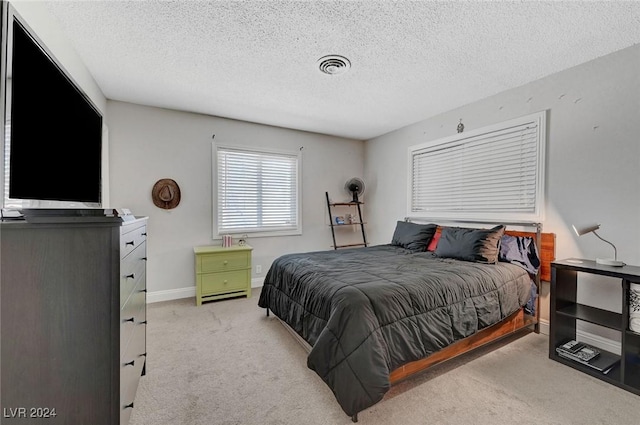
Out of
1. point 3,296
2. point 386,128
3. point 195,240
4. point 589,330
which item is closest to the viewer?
point 3,296

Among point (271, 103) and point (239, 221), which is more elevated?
point (271, 103)

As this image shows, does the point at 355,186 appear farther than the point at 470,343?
Yes

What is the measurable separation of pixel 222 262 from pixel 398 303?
8.21ft

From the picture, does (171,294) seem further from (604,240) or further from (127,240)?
(604,240)

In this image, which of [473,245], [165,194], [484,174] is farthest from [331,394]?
[165,194]

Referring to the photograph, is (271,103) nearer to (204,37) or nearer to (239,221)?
(204,37)

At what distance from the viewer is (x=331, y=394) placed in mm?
1788

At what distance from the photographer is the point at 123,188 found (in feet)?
11.1

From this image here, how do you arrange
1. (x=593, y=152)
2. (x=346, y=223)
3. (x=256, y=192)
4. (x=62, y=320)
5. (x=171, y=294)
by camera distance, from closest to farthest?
(x=62, y=320)
(x=593, y=152)
(x=171, y=294)
(x=256, y=192)
(x=346, y=223)

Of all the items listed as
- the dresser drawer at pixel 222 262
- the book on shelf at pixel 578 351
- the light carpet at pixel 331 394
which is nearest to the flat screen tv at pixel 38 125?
the light carpet at pixel 331 394

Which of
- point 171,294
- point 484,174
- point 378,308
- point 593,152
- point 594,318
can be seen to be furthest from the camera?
point 171,294

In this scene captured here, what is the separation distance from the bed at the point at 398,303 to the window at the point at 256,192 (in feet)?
4.84

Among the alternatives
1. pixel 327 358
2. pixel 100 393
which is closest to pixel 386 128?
pixel 327 358

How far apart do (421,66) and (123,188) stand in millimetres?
3631
